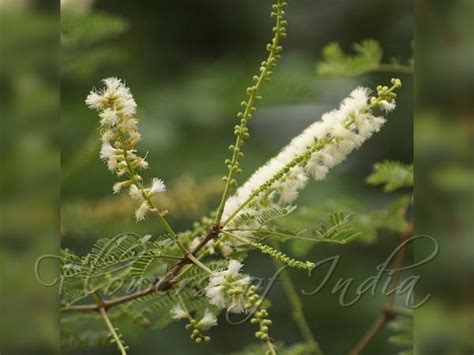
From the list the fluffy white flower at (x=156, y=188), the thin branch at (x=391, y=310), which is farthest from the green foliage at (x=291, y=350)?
the fluffy white flower at (x=156, y=188)

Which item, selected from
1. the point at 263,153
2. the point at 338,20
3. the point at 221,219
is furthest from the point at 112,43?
the point at 221,219

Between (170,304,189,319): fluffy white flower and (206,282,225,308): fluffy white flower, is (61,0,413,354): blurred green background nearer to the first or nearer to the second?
(170,304,189,319): fluffy white flower

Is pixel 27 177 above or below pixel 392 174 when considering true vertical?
below

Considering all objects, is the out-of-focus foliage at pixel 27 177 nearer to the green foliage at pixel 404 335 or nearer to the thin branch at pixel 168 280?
the thin branch at pixel 168 280

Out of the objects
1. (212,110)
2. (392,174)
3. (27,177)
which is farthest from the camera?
(212,110)

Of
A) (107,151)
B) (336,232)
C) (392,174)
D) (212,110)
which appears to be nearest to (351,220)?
(392,174)

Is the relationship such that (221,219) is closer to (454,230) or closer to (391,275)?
(454,230)

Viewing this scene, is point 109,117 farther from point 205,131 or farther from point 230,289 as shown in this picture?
point 205,131
